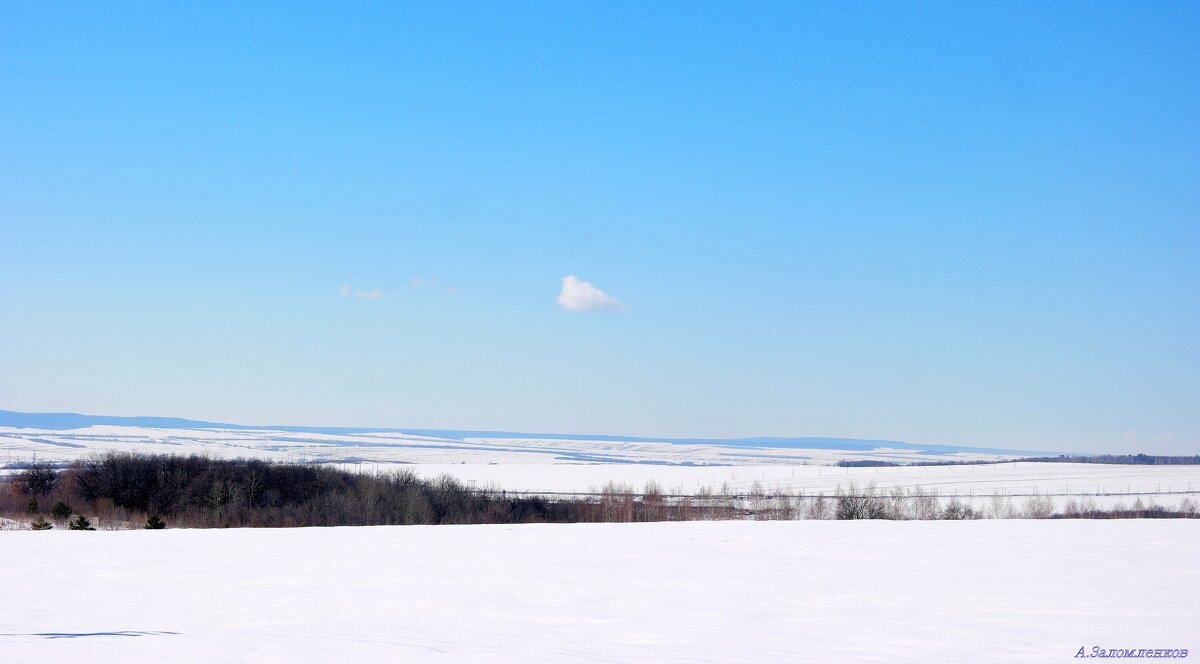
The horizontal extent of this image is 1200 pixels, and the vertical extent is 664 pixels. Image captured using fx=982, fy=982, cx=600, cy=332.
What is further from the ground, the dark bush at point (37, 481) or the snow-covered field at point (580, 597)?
the snow-covered field at point (580, 597)

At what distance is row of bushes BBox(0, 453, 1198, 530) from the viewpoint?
47.1 m

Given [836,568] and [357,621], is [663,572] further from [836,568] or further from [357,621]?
[357,621]

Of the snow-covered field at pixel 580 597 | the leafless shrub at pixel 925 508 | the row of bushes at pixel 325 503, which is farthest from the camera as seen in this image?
the leafless shrub at pixel 925 508

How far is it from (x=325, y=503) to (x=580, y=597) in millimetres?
39692

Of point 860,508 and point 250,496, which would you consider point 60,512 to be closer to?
A: point 250,496

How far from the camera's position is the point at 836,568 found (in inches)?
576

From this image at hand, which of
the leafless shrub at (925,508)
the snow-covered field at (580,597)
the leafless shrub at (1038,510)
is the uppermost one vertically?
the snow-covered field at (580,597)

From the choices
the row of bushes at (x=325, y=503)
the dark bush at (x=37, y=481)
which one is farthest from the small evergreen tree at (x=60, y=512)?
the dark bush at (x=37, y=481)

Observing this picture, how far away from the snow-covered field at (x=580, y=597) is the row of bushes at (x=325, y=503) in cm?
2897

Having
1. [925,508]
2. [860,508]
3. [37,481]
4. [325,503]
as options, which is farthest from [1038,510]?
[37,481]

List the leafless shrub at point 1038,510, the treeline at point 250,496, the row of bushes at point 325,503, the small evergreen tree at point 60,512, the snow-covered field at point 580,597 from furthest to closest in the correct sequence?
the leafless shrub at point 1038,510 < the row of bushes at point 325,503 < the treeline at point 250,496 < the small evergreen tree at point 60,512 < the snow-covered field at point 580,597

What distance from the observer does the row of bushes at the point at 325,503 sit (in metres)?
47.1

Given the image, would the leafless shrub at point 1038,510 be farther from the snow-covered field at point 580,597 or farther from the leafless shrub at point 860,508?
the snow-covered field at point 580,597

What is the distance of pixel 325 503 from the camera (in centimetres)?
4806
